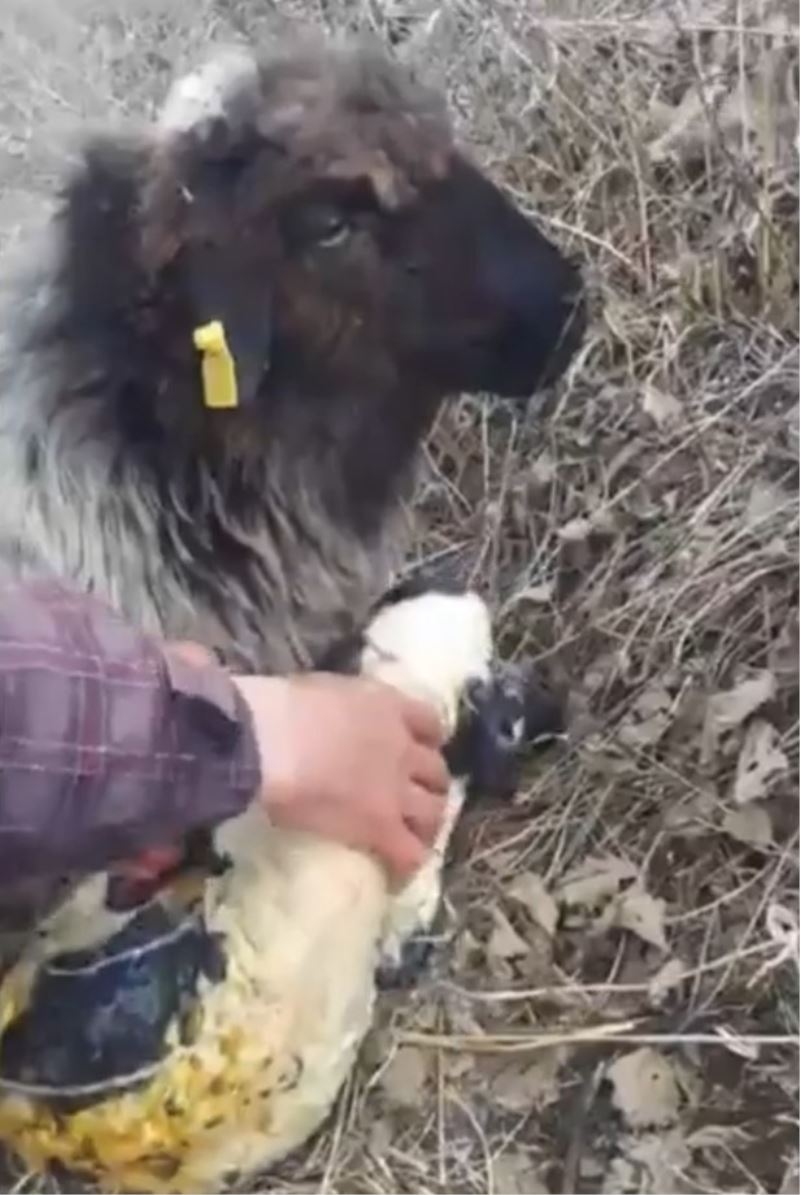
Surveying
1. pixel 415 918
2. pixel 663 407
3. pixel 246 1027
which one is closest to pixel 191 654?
pixel 246 1027

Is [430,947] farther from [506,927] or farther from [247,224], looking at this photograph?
[247,224]

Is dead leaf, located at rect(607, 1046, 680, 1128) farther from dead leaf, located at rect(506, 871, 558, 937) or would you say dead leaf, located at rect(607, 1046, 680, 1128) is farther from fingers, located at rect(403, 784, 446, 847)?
fingers, located at rect(403, 784, 446, 847)

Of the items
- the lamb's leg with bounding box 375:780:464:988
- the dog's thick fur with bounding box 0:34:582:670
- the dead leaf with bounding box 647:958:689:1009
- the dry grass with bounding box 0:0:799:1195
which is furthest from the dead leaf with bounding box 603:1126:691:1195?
the dog's thick fur with bounding box 0:34:582:670

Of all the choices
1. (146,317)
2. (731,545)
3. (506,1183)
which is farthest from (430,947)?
(146,317)

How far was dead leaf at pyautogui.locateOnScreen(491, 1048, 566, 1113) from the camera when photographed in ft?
5.84

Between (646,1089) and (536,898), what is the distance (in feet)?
0.67

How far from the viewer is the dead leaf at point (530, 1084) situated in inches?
70.1

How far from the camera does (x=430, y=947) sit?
6.03 feet

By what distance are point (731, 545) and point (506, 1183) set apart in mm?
553

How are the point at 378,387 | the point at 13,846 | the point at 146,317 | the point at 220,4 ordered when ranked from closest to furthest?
the point at 13,846 → the point at 146,317 → the point at 378,387 → the point at 220,4

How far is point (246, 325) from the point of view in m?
1.67

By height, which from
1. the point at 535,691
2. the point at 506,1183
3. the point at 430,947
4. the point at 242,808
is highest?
the point at 242,808

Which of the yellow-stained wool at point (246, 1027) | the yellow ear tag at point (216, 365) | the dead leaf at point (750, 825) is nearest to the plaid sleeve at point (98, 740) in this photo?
the yellow-stained wool at point (246, 1027)

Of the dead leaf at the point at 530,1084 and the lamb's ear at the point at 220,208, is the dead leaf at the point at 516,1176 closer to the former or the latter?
the dead leaf at the point at 530,1084
